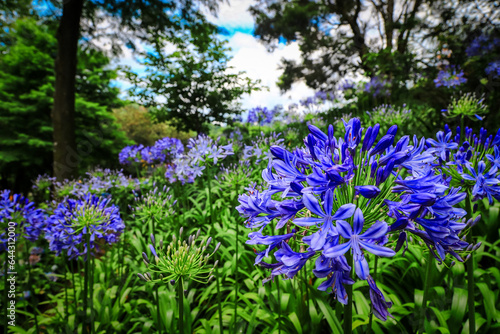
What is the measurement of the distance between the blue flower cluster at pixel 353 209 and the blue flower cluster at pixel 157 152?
4020mm

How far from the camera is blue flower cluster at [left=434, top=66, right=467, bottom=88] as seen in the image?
563 centimetres

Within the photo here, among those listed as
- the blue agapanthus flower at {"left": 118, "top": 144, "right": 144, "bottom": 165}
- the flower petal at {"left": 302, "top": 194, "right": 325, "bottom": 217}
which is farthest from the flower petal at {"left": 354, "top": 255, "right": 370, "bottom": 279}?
the blue agapanthus flower at {"left": 118, "top": 144, "right": 144, "bottom": 165}

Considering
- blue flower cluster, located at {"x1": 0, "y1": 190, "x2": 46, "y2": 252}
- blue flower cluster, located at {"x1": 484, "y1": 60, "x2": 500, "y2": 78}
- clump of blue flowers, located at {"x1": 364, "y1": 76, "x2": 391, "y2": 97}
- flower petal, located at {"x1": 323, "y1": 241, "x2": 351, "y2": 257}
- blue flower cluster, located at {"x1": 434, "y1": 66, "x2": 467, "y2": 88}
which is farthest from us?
clump of blue flowers, located at {"x1": 364, "y1": 76, "x2": 391, "y2": 97}

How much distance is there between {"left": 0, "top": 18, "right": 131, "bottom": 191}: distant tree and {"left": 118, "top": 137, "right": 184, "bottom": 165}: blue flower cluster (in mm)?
8068

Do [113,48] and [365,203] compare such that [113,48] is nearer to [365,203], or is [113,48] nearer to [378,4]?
[365,203]

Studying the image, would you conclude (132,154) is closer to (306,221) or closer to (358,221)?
(306,221)

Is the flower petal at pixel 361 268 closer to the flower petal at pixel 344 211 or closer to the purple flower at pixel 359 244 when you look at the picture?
the purple flower at pixel 359 244

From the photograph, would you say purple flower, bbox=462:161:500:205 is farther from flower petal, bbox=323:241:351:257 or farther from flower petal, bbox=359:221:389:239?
flower petal, bbox=323:241:351:257

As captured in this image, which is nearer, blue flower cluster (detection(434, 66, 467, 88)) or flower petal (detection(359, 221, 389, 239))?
flower petal (detection(359, 221, 389, 239))

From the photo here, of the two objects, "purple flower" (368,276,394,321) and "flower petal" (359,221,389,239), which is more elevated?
"flower petal" (359,221,389,239)

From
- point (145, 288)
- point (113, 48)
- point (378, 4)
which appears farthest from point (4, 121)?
point (378, 4)

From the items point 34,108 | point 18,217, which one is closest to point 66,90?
point 18,217

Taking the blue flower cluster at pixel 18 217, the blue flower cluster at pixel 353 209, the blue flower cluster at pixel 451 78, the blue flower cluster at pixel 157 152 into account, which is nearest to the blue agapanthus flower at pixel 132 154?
the blue flower cluster at pixel 157 152

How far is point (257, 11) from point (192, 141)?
14.8 m
